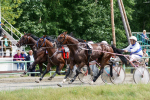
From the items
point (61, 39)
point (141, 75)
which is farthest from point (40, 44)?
point (141, 75)

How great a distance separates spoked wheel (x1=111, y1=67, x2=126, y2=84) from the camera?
13.1 m

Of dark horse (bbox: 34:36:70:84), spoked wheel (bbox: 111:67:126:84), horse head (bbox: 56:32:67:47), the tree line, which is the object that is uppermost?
the tree line

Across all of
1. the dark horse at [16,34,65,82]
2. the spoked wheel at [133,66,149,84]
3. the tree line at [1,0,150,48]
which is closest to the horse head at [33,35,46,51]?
the dark horse at [16,34,65,82]

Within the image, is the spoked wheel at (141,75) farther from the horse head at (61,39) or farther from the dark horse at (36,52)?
the dark horse at (36,52)

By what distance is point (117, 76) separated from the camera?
516 inches

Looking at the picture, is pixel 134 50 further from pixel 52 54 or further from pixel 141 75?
pixel 52 54

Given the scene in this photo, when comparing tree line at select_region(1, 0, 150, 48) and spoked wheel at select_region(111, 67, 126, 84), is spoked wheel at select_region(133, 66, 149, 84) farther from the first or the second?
tree line at select_region(1, 0, 150, 48)

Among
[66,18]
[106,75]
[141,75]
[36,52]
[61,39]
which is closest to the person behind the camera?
[61,39]

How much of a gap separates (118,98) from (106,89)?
102 centimetres

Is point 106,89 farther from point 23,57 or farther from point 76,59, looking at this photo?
point 23,57

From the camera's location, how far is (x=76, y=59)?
12.5 meters

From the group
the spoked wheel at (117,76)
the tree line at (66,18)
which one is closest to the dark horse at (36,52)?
the spoked wheel at (117,76)

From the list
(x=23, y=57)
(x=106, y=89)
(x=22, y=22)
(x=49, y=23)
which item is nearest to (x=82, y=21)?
(x=49, y=23)

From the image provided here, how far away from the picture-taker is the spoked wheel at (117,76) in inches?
515
